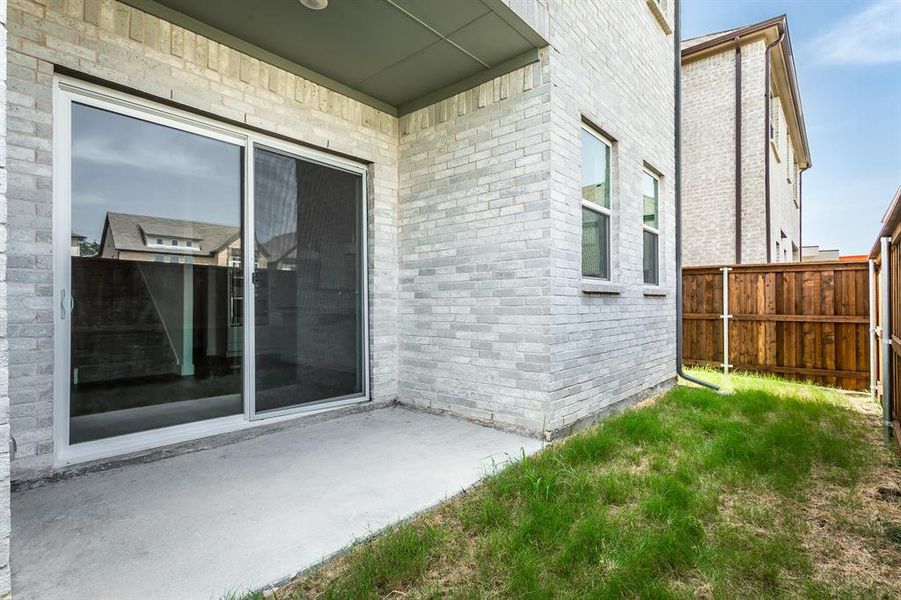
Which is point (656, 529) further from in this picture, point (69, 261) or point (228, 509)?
point (69, 261)

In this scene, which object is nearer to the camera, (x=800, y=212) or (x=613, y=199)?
(x=613, y=199)

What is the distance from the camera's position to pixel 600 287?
4.19 metres

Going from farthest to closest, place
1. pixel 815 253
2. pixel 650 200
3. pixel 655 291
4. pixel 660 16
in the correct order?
pixel 815 253
pixel 650 200
pixel 660 16
pixel 655 291

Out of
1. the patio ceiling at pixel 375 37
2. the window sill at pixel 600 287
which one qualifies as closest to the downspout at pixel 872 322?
the window sill at pixel 600 287

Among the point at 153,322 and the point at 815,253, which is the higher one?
the point at 815,253

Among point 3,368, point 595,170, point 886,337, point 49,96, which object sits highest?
point 595,170

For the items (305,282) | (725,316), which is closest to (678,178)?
(725,316)

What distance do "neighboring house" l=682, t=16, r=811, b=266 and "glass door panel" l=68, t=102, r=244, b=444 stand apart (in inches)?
382

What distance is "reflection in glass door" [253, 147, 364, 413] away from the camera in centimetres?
366

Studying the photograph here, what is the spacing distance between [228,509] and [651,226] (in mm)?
5447

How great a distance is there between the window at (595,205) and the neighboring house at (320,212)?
41mm

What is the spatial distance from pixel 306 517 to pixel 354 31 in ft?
10.8

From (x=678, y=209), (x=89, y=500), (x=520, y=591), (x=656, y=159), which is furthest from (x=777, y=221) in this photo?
Result: (x=89, y=500)

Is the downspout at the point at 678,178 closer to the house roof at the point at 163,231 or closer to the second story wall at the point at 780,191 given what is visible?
the second story wall at the point at 780,191
